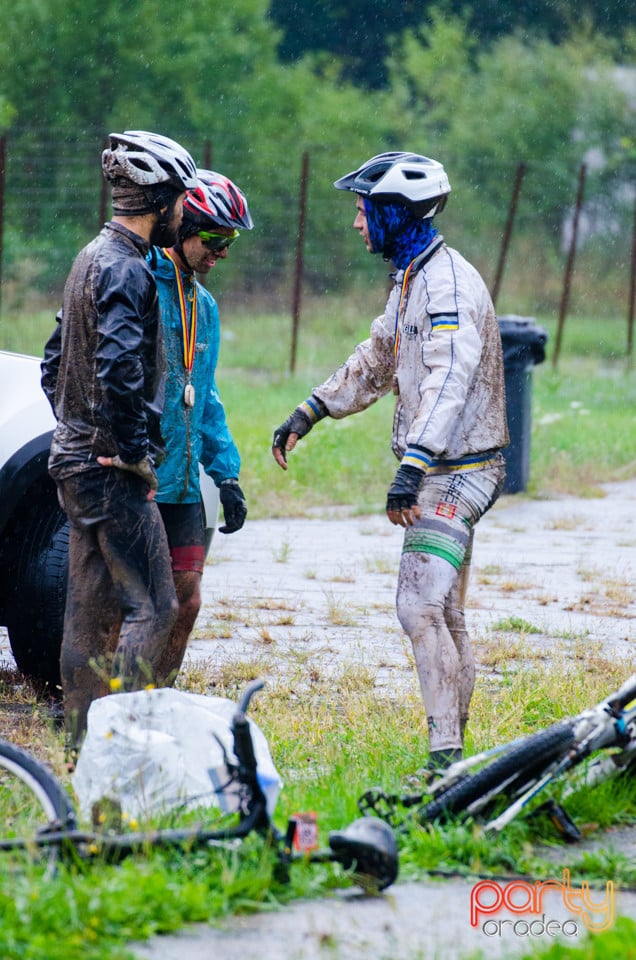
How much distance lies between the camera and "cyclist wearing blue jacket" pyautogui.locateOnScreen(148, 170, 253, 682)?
214 inches

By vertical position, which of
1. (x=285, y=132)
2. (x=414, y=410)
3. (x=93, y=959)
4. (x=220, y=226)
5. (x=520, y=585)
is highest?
(x=285, y=132)

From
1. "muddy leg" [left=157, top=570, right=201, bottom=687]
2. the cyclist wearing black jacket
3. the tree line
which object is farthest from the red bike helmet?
the tree line

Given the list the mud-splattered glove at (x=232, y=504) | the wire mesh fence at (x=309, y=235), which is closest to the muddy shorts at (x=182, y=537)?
the mud-splattered glove at (x=232, y=504)

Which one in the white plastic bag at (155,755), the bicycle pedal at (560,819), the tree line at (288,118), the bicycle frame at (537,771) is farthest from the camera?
the tree line at (288,118)

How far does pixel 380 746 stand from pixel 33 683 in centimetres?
186

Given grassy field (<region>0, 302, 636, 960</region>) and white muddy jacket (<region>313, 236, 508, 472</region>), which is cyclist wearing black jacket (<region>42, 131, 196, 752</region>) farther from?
white muddy jacket (<region>313, 236, 508, 472</region>)

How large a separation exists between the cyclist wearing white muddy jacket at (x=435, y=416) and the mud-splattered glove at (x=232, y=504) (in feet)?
2.71

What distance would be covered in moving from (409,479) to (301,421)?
2.80 ft

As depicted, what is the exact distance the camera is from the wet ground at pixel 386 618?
3482mm

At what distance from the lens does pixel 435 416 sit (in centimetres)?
487

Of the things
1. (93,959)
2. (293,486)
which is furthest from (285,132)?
(93,959)

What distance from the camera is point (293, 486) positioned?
38.9ft

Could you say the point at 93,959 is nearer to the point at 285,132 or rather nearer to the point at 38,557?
the point at 38,557

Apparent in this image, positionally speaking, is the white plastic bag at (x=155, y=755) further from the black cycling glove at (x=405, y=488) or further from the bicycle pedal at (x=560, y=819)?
the black cycling glove at (x=405, y=488)
